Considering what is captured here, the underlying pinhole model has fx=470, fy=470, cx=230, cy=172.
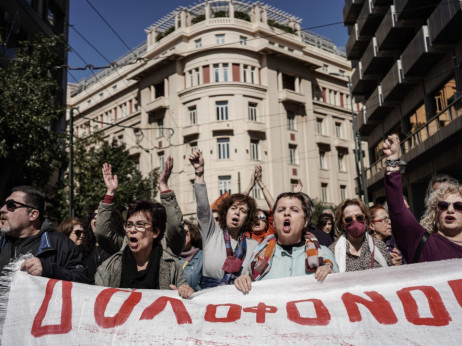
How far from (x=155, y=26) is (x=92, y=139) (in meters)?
22.3

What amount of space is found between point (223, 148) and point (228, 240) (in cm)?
3018

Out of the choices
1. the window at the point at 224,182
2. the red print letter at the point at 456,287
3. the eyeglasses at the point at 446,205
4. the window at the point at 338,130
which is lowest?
the red print letter at the point at 456,287

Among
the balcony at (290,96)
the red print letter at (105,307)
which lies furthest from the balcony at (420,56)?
the balcony at (290,96)

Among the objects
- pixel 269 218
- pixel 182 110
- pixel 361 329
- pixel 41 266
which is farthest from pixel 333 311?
pixel 182 110

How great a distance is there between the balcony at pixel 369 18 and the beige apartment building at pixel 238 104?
7474mm

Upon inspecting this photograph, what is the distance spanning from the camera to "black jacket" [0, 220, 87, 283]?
138 inches

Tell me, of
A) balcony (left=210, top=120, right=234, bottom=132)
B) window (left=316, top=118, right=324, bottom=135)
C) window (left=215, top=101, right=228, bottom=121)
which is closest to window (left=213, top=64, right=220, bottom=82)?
window (left=215, top=101, right=228, bottom=121)

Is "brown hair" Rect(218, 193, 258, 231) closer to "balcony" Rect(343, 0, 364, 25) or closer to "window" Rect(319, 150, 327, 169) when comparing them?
"balcony" Rect(343, 0, 364, 25)

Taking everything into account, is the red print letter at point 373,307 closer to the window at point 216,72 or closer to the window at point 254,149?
the window at point 254,149

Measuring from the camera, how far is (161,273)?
11.6 ft

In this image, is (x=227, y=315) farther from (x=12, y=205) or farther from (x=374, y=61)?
(x=374, y=61)

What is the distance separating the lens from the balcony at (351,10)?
82.2 feet

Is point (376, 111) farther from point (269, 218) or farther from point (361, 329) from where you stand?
point (361, 329)

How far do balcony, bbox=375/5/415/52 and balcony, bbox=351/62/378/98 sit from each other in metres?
3.24
